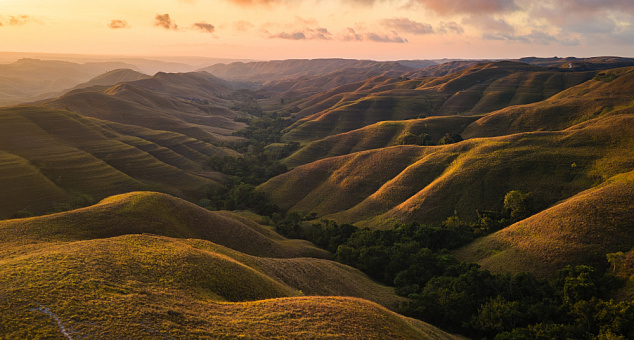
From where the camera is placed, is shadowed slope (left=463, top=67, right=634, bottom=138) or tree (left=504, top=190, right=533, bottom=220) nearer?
tree (left=504, top=190, right=533, bottom=220)

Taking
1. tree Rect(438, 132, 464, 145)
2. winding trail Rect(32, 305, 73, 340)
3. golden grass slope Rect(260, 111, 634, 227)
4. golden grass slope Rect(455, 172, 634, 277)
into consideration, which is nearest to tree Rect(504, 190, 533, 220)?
golden grass slope Rect(260, 111, 634, 227)

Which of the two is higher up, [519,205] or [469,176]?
[469,176]

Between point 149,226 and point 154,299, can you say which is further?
point 149,226

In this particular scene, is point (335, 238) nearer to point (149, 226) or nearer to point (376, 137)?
point (149, 226)

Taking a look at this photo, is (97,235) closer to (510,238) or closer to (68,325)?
(68,325)

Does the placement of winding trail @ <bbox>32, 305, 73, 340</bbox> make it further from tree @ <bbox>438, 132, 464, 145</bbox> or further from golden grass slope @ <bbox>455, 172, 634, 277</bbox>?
tree @ <bbox>438, 132, 464, 145</bbox>

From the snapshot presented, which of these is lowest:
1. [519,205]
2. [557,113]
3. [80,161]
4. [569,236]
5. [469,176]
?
[80,161]

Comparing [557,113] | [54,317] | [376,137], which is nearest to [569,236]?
[54,317]
